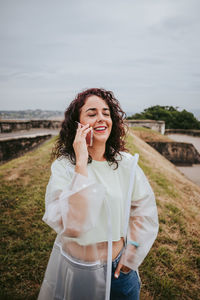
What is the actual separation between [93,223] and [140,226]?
51 centimetres

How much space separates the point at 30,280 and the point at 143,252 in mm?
1872

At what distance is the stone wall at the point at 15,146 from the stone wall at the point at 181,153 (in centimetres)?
1100

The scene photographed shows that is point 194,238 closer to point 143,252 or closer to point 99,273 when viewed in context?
point 143,252

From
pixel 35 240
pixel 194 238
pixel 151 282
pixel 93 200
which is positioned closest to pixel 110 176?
pixel 93 200

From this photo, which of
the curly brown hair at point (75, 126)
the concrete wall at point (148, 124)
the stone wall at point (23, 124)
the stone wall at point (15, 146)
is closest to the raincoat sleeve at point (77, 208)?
the curly brown hair at point (75, 126)

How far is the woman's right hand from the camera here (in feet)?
3.74

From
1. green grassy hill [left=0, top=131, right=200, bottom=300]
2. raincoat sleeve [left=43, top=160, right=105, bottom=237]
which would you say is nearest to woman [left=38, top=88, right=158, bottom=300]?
raincoat sleeve [left=43, top=160, right=105, bottom=237]

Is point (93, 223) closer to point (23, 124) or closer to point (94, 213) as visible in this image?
point (94, 213)

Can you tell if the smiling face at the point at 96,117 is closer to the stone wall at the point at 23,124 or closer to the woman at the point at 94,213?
the woman at the point at 94,213

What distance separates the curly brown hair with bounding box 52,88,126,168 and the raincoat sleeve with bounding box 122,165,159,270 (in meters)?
0.31

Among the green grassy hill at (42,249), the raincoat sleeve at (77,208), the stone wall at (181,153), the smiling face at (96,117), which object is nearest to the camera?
the raincoat sleeve at (77,208)

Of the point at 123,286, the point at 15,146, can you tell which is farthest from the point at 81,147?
the point at 15,146

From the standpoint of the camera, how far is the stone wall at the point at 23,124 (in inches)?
348

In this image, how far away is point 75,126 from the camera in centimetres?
152
